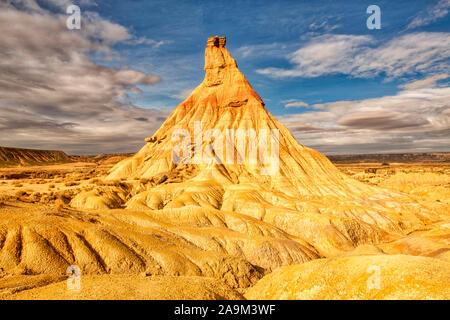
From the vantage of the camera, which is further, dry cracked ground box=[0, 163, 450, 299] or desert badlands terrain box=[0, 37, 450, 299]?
desert badlands terrain box=[0, 37, 450, 299]

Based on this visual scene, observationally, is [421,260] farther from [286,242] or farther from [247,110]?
[247,110]

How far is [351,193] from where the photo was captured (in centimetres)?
6438

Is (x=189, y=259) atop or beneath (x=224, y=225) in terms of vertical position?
atop

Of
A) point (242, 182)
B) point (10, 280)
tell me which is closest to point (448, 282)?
point (10, 280)

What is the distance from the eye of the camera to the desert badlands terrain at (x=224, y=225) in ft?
40.2

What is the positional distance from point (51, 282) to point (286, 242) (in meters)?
25.8

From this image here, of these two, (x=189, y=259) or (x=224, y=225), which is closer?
(x=189, y=259)

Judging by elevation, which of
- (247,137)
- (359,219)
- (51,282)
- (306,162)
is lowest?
(359,219)

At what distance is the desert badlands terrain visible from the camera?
12250mm

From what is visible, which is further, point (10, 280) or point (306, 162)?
point (306, 162)

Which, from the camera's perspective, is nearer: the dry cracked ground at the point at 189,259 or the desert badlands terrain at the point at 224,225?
the dry cracked ground at the point at 189,259

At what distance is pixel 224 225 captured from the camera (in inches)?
1492

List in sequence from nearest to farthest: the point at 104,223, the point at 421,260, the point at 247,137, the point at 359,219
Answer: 1. the point at 421,260
2. the point at 104,223
3. the point at 359,219
4. the point at 247,137

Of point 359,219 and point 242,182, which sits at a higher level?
point 242,182
